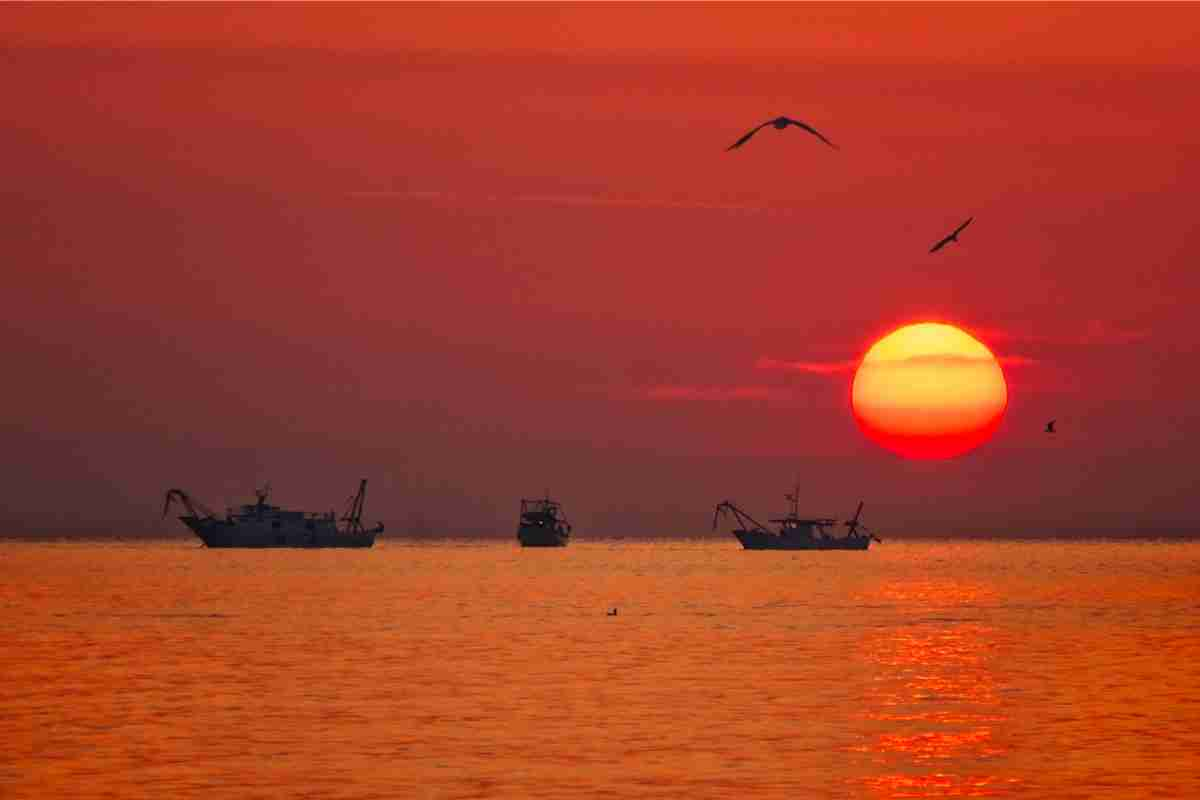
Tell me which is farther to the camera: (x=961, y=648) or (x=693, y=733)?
(x=961, y=648)

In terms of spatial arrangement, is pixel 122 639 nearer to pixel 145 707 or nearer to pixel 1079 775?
pixel 145 707

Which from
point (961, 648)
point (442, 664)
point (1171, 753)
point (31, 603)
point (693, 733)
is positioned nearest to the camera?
point (1171, 753)

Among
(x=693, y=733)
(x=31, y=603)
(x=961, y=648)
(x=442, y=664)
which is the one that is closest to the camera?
(x=693, y=733)

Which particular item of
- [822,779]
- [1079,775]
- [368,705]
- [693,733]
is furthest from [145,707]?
[1079,775]

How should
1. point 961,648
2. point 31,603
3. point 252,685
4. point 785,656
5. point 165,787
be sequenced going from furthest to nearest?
point 31,603 → point 961,648 → point 785,656 → point 252,685 → point 165,787

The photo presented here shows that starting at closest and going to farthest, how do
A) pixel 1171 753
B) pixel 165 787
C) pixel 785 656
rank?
1. pixel 165 787
2. pixel 1171 753
3. pixel 785 656

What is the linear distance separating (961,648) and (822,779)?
56.9 m

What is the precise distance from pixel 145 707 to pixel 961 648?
167 ft

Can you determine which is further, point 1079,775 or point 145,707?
point 145,707

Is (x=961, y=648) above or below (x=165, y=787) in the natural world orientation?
above

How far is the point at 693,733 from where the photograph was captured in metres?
63.1

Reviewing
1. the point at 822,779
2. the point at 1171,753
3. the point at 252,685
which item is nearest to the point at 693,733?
the point at 822,779

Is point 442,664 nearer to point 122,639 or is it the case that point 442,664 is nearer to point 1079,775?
point 122,639

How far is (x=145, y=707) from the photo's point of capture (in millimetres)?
72125
